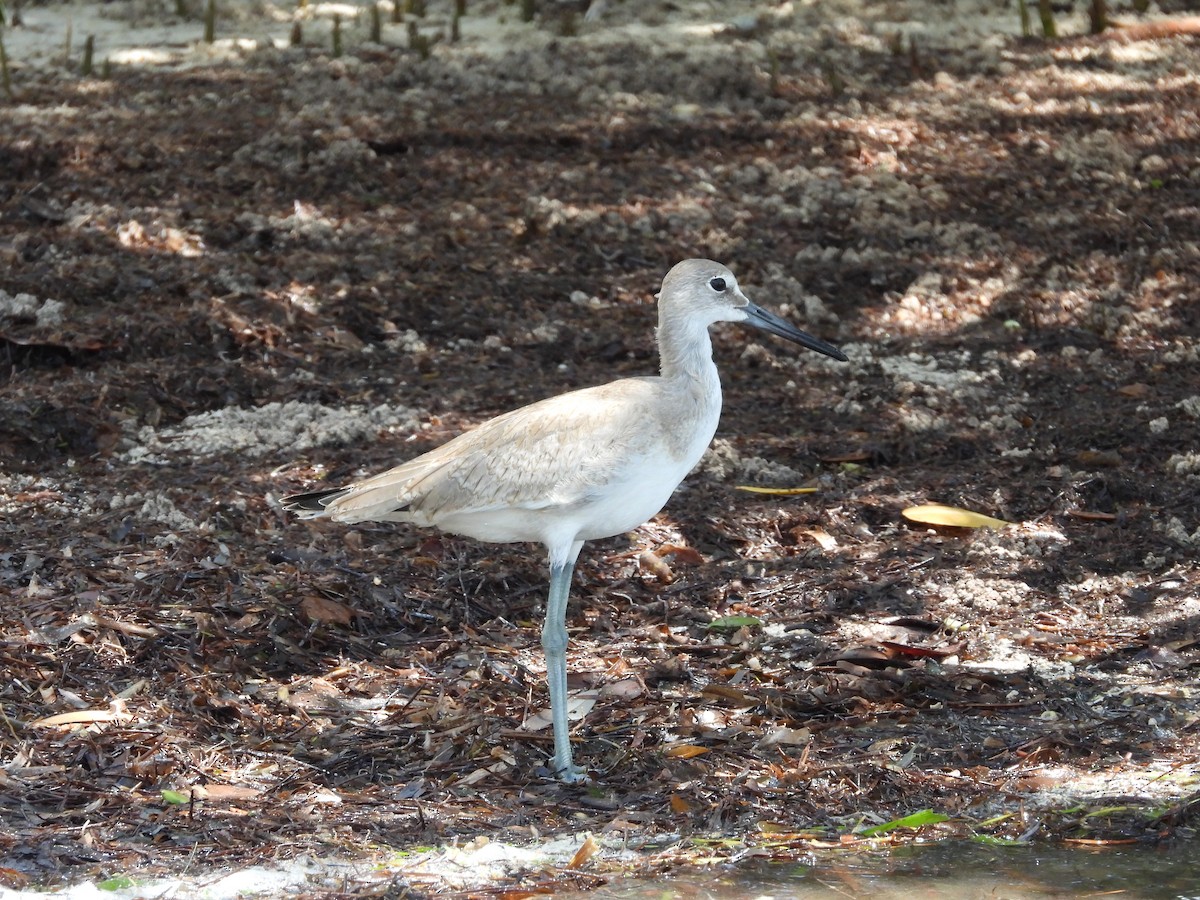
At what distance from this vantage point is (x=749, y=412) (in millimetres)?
6918

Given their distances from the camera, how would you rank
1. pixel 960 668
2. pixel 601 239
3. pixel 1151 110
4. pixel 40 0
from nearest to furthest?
1. pixel 960 668
2. pixel 601 239
3. pixel 1151 110
4. pixel 40 0

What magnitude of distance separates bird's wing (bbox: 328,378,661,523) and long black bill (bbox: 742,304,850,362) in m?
0.50

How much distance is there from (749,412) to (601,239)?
181cm

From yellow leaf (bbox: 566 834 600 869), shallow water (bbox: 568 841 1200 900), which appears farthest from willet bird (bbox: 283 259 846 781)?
shallow water (bbox: 568 841 1200 900)

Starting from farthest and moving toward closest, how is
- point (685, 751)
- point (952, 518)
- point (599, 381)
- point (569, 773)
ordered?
point (599, 381) → point (952, 518) → point (685, 751) → point (569, 773)

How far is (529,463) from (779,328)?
45.5 inches

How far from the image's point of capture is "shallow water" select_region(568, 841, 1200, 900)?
12.8 feet

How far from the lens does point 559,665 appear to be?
460 cm

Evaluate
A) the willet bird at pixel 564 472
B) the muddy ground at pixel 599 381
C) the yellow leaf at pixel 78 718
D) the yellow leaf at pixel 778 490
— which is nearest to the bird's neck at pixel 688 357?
the willet bird at pixel 564 472

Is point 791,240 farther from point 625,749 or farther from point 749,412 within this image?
point 625,749

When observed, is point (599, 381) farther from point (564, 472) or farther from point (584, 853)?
point (584, 853)

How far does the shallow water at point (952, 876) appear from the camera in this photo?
3900mm

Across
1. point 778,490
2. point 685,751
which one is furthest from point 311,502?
point 778,490

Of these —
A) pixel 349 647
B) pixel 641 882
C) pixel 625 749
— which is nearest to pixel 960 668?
pixel 625 749
